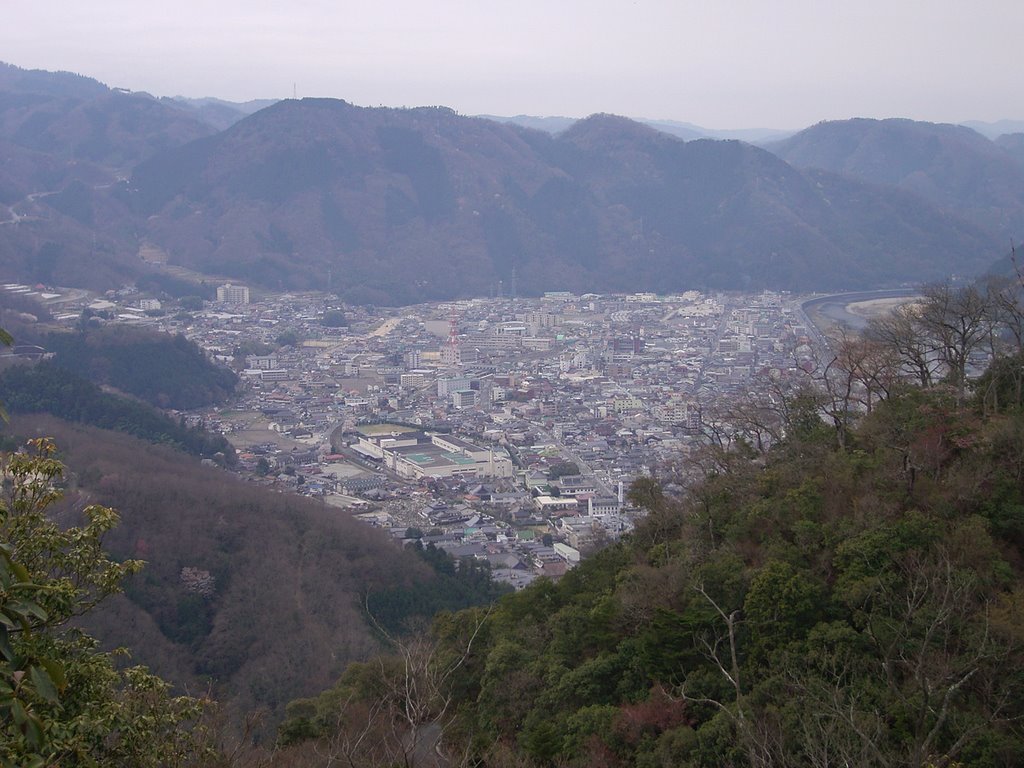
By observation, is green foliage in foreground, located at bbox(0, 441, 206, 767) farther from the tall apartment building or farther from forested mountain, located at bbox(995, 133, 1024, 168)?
forested mountain, located at bbox(995, 133, 1024, 168)

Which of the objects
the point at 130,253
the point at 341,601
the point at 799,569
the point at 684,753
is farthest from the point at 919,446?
the point at 130,253

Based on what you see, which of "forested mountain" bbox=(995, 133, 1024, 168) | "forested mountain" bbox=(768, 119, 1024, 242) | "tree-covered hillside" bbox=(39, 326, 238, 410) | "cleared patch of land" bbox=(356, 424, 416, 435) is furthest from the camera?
"forested mountain" bbox=(995, 133, 1024, 168)

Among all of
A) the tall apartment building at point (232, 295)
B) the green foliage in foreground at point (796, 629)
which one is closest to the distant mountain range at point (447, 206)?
the tall apartment building at point (232, 295)

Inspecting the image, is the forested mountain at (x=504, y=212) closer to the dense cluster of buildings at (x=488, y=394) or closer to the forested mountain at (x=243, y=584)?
the dense cluster of buildings at (x=488, y=394)

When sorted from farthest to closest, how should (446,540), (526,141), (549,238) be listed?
1. (526,141)
2. (549,238)
3. (446,540)

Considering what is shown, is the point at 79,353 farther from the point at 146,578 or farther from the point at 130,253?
the point at 130,253

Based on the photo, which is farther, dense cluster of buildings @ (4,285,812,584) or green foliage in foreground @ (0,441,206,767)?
dense cluster of buildings @ (4,285,812,584)

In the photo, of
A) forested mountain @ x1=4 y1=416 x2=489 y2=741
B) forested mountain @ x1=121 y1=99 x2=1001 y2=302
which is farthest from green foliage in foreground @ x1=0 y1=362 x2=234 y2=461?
forested mountain @ x1=121 y1=99 x2=1001 y2=302
